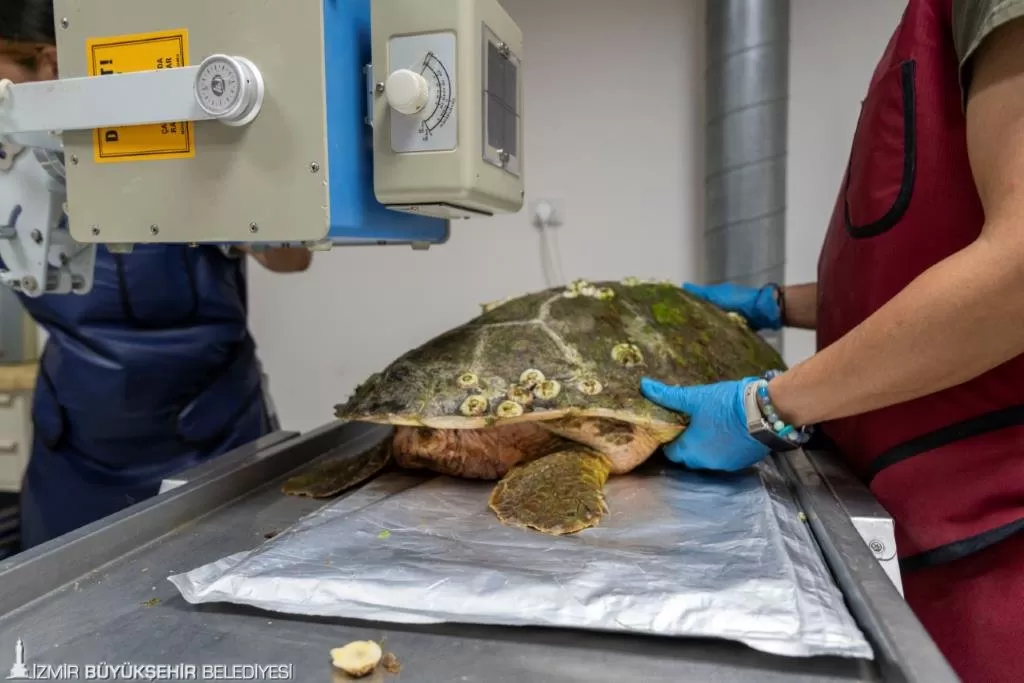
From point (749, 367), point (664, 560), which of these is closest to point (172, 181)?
point (664, 560)

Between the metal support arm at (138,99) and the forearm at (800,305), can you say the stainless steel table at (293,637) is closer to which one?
the metal support arm at (138,99)

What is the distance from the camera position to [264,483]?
109 centimetres

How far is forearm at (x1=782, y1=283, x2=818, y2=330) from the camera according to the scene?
5.04 feet

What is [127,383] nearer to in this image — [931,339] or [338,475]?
[338,475]

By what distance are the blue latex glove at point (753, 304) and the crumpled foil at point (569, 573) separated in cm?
70

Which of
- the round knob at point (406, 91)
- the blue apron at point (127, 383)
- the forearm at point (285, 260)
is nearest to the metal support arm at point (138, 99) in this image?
the round knob at point (406, 91)

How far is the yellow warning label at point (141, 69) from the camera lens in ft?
2.26

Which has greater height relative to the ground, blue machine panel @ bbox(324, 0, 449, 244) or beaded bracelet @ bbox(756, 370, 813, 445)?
blue machine panel @ bbox(324, 0, 449, 244)

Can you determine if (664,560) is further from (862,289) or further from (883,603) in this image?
(862,289)

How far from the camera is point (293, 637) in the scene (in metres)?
0.62

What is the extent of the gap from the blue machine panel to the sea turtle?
1.02 feet

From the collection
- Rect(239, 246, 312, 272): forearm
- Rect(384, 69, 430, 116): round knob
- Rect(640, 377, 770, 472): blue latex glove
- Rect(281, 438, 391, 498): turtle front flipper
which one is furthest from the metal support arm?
Rect(239, 246, 312, 272): forearm

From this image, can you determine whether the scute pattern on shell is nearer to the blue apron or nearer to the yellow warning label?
the yellow warning label

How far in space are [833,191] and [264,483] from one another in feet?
5.57
